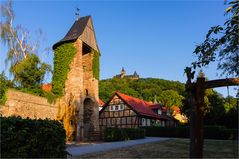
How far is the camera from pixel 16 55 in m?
Answer: 32.5

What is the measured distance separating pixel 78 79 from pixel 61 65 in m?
2.03

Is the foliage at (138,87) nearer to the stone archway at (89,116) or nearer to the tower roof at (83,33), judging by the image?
the stone archway at (89,116)

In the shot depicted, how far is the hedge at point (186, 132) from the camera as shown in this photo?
29250 millimetres

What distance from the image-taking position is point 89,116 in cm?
2767

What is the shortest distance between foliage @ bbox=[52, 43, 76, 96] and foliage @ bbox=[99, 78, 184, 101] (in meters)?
34.5

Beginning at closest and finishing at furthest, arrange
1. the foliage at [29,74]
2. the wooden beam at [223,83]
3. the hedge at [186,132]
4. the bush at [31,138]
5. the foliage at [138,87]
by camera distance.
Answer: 1. the wooden beam at [223,83]
2. the bush at [31,138]
3. the foliage at [29,74]
4. the hedge at [186,132]
5. the foliage at [138,87]

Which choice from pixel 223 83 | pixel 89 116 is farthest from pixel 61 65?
pixel 223 83

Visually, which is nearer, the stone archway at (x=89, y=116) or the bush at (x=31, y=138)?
the bush at (x=31, y=138)

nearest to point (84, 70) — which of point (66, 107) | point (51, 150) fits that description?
point (66, 107)

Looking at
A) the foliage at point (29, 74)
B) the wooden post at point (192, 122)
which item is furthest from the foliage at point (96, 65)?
the wooden post at point (192, 122)

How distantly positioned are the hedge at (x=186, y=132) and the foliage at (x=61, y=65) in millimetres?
14863

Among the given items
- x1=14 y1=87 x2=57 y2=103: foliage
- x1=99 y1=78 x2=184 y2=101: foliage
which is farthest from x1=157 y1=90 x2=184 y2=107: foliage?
x1=14 y1=87 x2=57 y2=103: foliage

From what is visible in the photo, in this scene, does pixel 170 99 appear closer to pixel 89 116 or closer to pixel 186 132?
pixel 186 132

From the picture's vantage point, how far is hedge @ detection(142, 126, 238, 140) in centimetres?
2925
